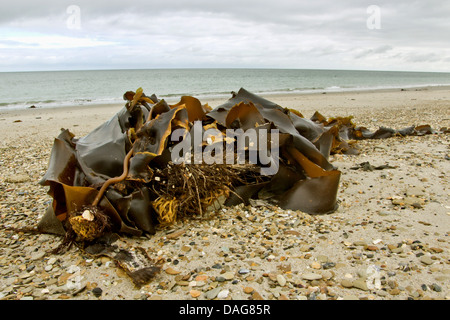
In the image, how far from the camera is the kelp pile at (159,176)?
207cm

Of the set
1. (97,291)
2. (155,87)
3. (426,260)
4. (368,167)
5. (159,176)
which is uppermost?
(155,87)

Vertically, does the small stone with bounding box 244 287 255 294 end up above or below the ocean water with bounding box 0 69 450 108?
below

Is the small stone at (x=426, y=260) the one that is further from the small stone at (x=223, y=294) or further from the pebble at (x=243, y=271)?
the small stone at (x=223, y=294)

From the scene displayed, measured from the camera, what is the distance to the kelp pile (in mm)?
2074

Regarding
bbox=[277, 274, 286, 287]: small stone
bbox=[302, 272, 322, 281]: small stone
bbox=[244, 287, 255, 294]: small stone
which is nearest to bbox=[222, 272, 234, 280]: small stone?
bbox=[244, 287, 255, 294]: small stone

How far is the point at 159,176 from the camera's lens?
220 cm

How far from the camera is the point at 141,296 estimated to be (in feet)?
5.36

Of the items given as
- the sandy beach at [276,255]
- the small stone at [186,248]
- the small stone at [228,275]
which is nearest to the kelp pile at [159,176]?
the sandy beach at [276,255]

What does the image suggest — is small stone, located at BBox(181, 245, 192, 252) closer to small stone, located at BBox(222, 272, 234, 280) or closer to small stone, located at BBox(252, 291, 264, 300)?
small stone, located at BBox(222, 272, 234, 280)

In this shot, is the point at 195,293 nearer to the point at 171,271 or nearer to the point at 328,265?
the point at 171,271

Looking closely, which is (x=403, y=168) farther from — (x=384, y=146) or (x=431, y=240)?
(x=431, y=240)

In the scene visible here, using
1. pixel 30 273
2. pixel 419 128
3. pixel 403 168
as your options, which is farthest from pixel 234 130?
pixel 419 128

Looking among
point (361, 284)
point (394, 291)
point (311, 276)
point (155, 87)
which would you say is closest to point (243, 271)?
point (311, 276)
